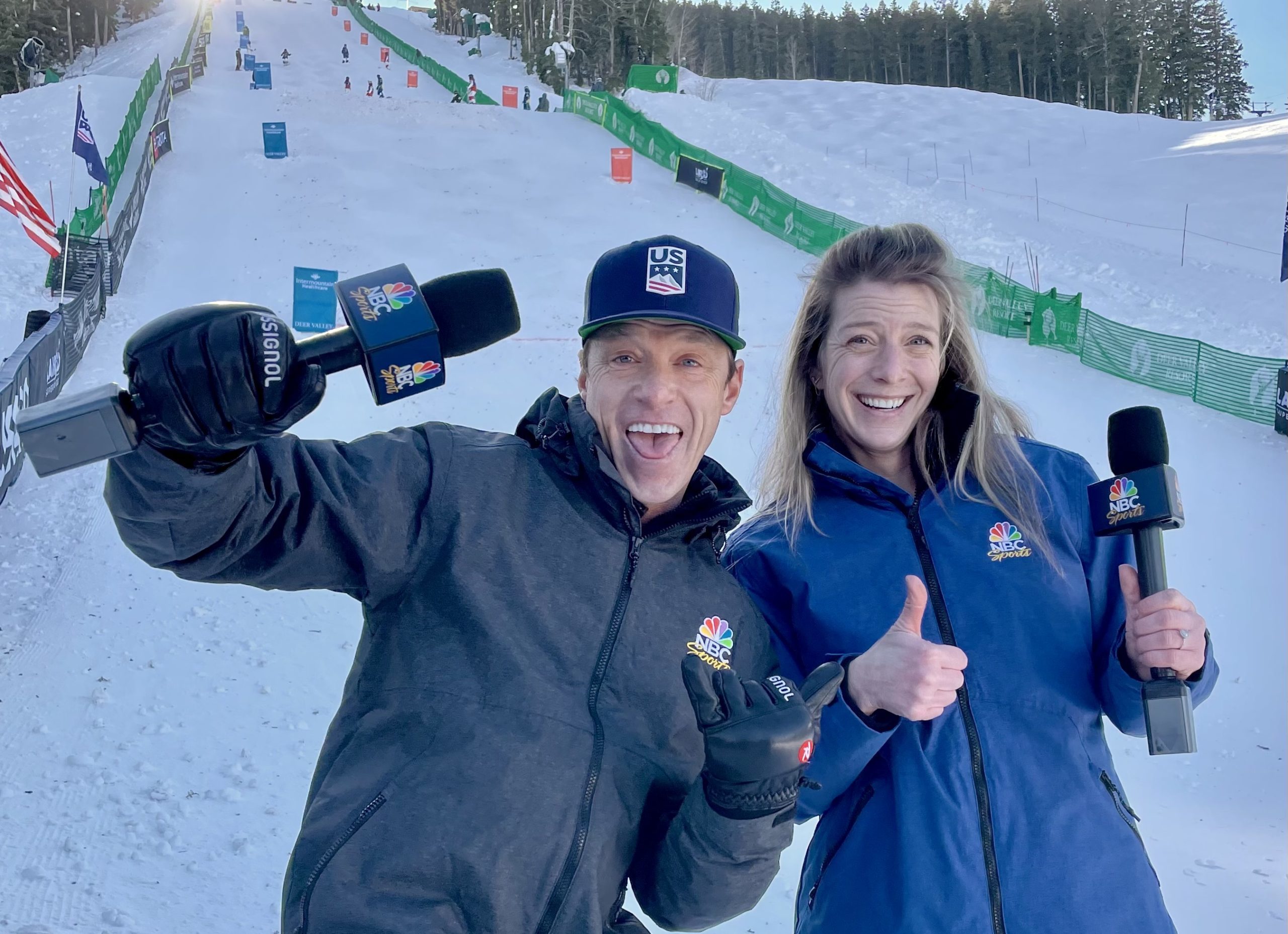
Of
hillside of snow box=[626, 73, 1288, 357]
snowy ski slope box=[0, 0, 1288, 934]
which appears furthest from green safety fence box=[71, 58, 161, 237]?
hillside of snow box=[626, 73, 1288, 357]

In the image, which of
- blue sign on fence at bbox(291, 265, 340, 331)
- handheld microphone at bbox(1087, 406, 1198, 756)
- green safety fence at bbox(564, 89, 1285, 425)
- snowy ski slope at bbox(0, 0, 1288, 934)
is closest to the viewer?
handheld microphone at bbox(1087, 406, 1198, 756)

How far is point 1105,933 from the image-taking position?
2.01m

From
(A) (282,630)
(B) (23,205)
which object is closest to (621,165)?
(B) (23,205)

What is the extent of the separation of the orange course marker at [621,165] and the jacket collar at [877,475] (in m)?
20.9

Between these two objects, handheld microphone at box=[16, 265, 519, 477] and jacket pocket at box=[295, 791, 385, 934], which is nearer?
handheld microphone at box=[16, 265, 519, 477]

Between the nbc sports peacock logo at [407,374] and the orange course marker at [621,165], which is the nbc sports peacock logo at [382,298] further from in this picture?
the orange course marker at [621,165]

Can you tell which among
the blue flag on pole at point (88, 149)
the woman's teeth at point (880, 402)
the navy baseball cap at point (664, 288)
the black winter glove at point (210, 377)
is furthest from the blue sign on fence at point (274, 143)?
the black winter glove at point (210, 377)

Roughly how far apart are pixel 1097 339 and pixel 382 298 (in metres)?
15.1

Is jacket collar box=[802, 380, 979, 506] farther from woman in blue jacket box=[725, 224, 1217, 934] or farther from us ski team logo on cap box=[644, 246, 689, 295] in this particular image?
us ski team logo on cap box=[644, 246, 689, 295]

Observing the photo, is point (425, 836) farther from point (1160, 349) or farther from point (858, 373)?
point (1160, 349)

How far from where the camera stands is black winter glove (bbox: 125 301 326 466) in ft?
4.73

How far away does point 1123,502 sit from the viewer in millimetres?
2166

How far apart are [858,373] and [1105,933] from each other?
4.40 ft

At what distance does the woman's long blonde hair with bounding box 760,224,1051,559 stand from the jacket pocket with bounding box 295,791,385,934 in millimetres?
1156
